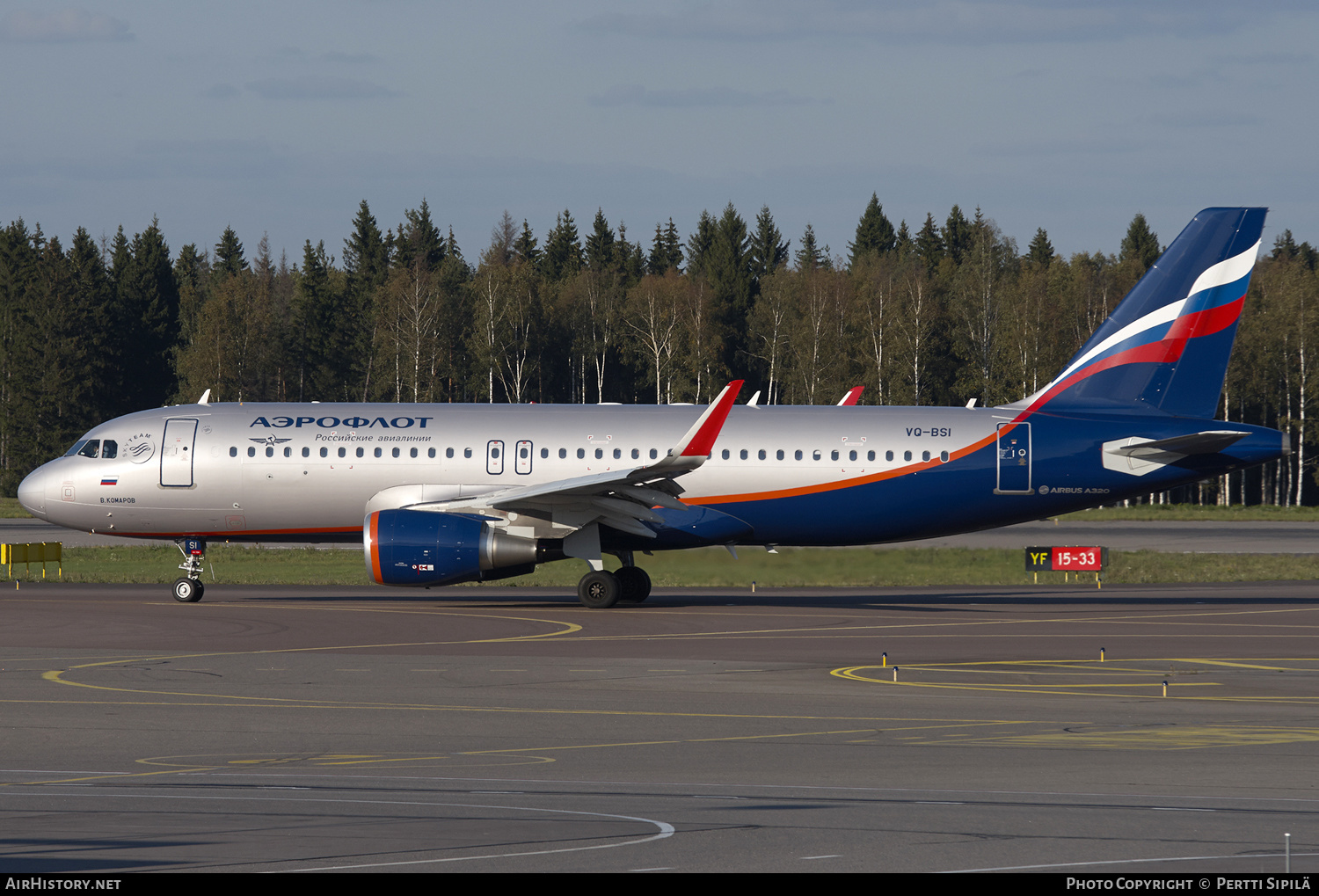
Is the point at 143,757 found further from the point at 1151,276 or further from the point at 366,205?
the point at 366,205

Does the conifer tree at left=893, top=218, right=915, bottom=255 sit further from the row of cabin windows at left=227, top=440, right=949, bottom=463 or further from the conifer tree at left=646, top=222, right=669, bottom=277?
the row of cabin windows at left=227, top=440, right=949, bottom=463

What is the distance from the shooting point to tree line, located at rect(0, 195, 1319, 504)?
90.6m

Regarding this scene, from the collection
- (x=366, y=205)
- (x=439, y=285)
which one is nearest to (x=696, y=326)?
(x=439, y=285)

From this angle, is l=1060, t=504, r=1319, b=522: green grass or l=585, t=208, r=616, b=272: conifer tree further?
l=585, t=208, r=616, b=272: conifer tree

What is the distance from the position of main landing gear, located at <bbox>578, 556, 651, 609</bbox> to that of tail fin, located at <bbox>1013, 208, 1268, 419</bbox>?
366 inches

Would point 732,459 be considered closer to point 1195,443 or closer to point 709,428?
point 709,428

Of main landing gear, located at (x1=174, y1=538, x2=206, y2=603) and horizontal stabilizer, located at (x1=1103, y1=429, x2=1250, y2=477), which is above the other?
horizontal stabilizer, located at (x1=1103, y1=429, x2=1250, y2=477)

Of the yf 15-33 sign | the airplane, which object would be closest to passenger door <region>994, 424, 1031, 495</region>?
the airplane

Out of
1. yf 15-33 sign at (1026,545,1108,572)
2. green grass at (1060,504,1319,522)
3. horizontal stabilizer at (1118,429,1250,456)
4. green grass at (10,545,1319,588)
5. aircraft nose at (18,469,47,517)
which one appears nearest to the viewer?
horizontal stabilizer at (1118,429,1250,456)

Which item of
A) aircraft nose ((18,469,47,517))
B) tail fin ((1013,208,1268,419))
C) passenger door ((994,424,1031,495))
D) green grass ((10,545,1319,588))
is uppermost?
tail fin ((1013,208,1268,419))

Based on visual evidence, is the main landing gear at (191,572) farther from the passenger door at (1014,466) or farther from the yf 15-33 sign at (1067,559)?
the yf 15-33 sign at (1067,559)

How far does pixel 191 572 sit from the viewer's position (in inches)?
1164

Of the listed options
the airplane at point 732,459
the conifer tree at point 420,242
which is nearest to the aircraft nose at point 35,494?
the airplane at point 732,459

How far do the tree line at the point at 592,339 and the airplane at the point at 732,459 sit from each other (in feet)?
188
